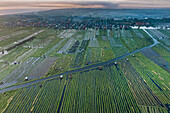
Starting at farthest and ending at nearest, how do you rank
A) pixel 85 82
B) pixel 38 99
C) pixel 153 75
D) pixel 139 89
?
1. pixel 153 75
2. pixel 85 82
3. pixel 139 89
4. pixel 38 99

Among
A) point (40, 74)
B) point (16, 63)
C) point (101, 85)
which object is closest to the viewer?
point (101, 85)

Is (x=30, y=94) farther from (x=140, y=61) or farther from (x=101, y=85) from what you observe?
(x=140, y=61)

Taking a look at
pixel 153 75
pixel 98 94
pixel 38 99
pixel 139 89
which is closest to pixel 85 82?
pixel 98 94

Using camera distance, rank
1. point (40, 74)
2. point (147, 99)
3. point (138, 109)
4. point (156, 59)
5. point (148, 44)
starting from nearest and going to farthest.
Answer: point (138, 109) → point (147, 99) → point (40, 74) → point (156, 59) → point (148, 44)

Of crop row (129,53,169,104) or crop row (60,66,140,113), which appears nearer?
crop row (60,66,140,113)

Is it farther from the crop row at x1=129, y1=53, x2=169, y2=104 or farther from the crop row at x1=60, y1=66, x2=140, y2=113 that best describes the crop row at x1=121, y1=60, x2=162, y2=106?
the crop row at x1=60, y1=66, x2=140, y2=113

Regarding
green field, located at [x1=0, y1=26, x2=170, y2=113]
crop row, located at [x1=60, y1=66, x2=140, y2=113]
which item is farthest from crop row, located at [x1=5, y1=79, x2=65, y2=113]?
crop row, located at [x1=60, y1=66, x2=140, y2=113]

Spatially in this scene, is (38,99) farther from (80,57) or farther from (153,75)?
(153,75)

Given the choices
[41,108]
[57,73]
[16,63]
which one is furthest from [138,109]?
[16,63]

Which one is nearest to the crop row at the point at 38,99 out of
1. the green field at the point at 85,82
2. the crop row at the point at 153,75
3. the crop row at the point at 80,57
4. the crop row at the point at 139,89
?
the green field at the point at 85,82

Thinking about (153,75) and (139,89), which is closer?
(139,89)

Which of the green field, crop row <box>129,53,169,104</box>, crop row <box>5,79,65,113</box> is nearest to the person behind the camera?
crop row <box>5,79,65,113</box>
